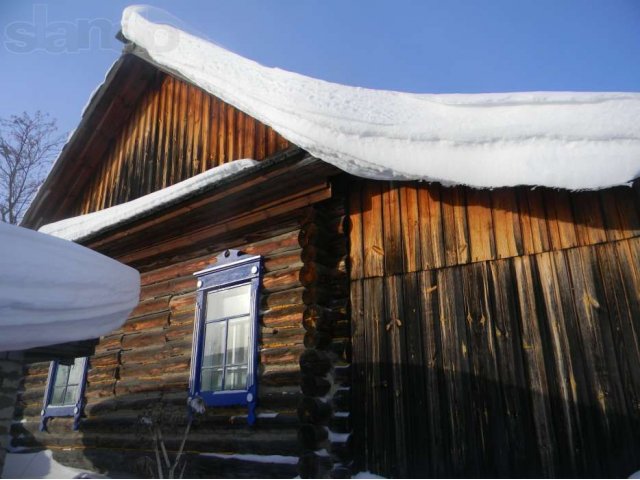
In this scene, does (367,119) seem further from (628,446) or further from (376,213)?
(628,446)

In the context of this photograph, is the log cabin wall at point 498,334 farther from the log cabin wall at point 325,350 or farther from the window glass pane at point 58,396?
the window glass pane at point 58,396

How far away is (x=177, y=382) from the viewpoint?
548 centimetres

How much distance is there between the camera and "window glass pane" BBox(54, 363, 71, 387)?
24.0ft

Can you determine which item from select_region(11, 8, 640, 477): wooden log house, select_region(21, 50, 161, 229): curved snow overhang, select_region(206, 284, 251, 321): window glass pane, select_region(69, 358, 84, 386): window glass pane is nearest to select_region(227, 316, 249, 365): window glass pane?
select_region(206, 284, 251, 321): window glass pane

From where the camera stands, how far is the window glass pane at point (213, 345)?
528 centimetres

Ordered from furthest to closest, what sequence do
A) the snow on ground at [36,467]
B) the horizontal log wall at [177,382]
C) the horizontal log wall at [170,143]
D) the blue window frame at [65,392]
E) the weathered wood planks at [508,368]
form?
the blue window frame at [65,392] < the snow on ground at [36,467] < the horizontal log wall at [170,143] < the horizontal log wall at [177,382] < the weathered wood planks at [508,368]

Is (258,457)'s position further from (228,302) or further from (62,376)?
(62,376)

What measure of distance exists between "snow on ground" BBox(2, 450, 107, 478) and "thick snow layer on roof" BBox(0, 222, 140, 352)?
345 centimetres

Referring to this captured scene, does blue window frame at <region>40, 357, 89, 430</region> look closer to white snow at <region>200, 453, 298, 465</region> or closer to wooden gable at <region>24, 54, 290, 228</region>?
wooden gable at <region>24, 54, 290, 228</region>

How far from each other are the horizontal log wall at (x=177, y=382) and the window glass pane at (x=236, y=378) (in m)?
0.24

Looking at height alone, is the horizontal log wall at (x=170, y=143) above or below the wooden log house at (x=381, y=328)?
above

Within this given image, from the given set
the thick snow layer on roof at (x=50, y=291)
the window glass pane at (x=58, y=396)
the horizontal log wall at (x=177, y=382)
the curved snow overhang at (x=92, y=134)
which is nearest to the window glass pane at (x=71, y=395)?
the window glass pane at (x=58, y=396)

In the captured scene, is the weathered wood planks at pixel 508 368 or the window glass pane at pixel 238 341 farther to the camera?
the window glass pane at pixel 238 341

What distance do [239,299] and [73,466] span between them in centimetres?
343
